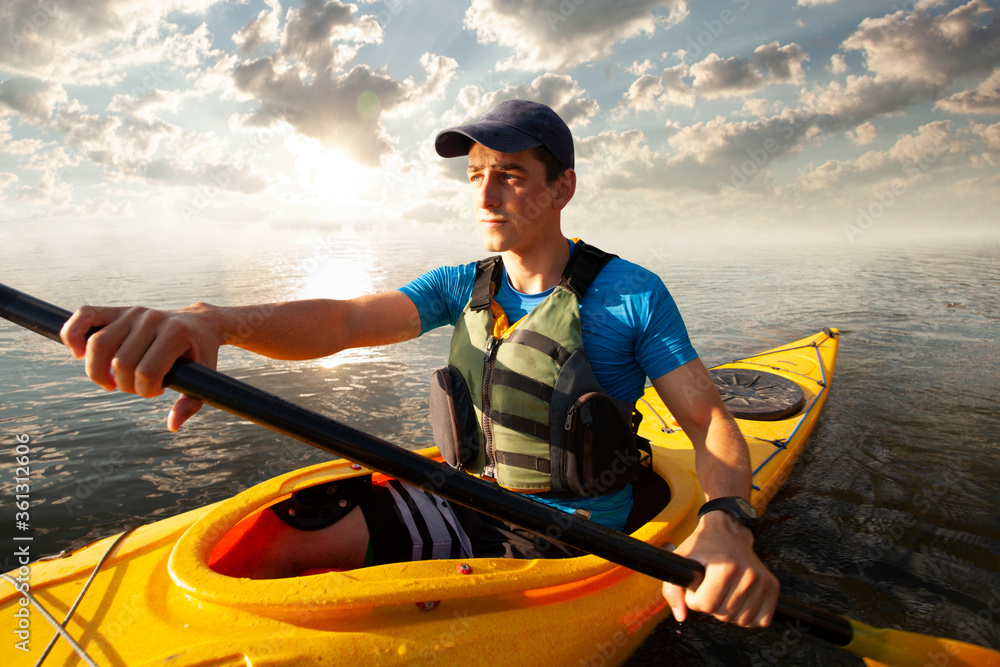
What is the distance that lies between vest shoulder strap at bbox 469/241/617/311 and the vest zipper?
9.7 inches

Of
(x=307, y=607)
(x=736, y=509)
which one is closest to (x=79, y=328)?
(x=307, y=607)

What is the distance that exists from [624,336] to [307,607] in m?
1.52

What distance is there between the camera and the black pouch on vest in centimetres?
216

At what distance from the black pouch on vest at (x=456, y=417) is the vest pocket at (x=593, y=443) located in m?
0.44

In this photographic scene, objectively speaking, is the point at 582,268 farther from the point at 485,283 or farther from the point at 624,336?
the point at 485,283

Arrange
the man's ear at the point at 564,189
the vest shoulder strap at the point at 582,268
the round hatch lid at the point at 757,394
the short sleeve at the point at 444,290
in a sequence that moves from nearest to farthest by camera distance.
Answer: the vest shoulder strap at the point at 582,268, the man's ear at the point at 564,189, the short sleeve at the point at 444,290, the round hatch lid at the point at 757,394

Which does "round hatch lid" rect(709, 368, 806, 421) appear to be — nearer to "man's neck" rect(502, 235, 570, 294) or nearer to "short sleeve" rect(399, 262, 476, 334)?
"man's neck" rect(502, 235, 570, 294)

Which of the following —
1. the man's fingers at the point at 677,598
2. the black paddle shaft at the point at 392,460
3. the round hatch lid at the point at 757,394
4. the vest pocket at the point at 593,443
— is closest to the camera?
the black paddle shaft at the point at 392,460

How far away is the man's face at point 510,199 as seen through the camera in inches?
83.2

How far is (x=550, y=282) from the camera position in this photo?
226cm

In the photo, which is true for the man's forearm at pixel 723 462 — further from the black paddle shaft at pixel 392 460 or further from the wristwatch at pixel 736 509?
the black paddle shaft at pixel 392 460

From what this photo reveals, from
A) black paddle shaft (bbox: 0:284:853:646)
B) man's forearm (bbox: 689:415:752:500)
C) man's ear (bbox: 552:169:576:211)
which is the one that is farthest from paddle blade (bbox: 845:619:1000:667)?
man's ear (bbox: 552:169:576:211)

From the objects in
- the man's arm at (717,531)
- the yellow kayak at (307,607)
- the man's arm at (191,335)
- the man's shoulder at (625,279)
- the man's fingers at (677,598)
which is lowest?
the yellow kayak at (307,607)

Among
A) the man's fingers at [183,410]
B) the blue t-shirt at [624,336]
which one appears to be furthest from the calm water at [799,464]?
the man's fingers at [183,410]
